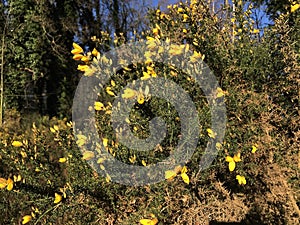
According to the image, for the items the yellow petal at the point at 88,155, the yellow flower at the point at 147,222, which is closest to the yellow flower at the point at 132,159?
the yellow petal at the point at 88,155

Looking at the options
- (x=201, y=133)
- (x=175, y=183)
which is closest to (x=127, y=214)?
(x=175, y=183)

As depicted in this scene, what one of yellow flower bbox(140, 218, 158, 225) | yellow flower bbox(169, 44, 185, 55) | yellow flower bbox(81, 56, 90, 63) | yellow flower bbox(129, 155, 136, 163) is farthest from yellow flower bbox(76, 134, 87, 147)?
yellow flower bbox(169, 44, 185, 55)

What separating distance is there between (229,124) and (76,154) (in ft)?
3.09

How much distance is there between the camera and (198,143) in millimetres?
1821

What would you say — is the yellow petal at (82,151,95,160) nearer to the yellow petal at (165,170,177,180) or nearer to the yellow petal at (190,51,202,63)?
the yellow petal at (165,170,177,180)

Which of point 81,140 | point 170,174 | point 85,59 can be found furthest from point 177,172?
point 85,59

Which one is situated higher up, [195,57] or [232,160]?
[195,57]

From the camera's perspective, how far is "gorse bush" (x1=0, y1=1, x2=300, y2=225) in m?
1.87

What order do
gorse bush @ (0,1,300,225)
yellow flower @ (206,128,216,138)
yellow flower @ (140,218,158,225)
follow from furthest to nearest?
gorse bush @ (0,1,300,225) → yellow flower @ (206,128,216,138) → yellow flower @ (140,218,158,225)

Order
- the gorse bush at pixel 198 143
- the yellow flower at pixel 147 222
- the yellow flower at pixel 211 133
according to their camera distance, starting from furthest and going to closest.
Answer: the gorse bush at pixel 198 143 < the yellow flower at pixel 211 133 < the yellow flower at pixel 147 222

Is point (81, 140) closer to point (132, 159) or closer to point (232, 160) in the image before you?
point (132, 159)

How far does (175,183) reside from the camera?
5.95 ft

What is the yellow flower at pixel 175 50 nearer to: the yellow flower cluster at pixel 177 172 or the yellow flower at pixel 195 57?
the yellow flower at pixel 195 57

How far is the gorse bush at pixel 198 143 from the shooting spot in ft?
6.13
